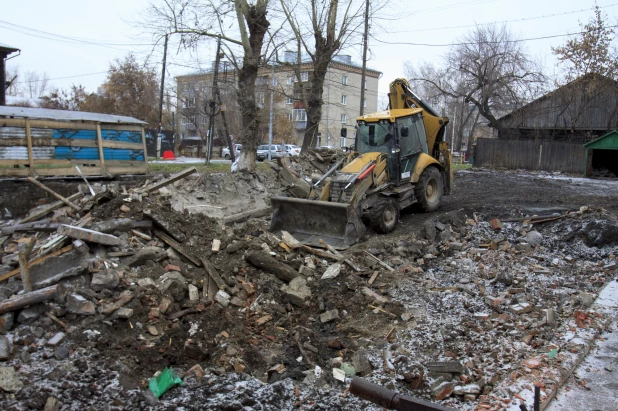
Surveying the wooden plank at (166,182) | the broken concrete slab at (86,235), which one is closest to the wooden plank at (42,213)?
the wooden plank at (166,182)

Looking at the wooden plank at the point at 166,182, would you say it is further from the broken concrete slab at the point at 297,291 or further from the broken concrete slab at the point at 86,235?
the broken concrete slab at the point at 297,291

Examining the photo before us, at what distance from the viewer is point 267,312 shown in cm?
671

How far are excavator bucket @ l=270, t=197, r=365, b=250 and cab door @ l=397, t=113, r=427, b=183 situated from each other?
2032 millimetres

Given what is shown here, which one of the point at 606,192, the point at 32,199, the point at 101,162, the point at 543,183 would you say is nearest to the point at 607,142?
the point at 543,183

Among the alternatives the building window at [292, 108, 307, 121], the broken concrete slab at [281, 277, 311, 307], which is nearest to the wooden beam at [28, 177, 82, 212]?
the broken concrete slab at [281, 277, 311, 307]

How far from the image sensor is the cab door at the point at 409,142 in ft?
35.6

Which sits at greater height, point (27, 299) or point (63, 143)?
point (63, 143)

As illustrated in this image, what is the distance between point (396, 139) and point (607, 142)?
16.4 meters

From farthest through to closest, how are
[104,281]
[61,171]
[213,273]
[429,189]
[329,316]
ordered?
[61,171] < [429,189] < [213,273] < [329,316] < [104,281]

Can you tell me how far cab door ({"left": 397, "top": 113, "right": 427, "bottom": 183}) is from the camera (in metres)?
10.9

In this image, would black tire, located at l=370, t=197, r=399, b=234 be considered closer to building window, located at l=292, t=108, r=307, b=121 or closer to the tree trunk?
the tree trunk

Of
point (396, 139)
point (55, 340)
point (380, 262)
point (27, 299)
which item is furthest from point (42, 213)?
point (396, 139)

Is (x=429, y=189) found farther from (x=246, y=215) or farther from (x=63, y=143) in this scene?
(x=63, y=143)

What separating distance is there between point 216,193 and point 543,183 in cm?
1313
